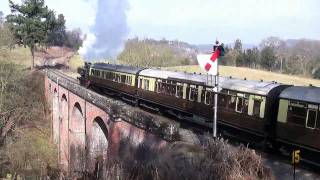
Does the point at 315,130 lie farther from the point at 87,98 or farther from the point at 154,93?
the point at 87,98

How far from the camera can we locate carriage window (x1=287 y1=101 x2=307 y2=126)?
615 inches

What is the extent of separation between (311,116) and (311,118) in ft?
A: 0.21

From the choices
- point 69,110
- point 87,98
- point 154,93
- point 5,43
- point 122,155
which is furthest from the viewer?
point 5,43

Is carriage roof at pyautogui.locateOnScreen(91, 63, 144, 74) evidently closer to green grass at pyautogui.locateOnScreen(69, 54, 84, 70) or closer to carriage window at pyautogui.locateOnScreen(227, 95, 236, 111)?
carriage window at pyautogui.locateOnScreen(227, 95, 236, 111)

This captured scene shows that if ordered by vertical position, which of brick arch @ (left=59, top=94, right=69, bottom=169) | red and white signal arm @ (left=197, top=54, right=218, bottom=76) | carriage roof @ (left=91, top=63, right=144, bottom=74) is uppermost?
red and white signal arm @ (left=197, top=54, right=218, bottom=76)

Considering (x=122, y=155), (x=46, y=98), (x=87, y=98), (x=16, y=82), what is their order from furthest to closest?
1. (x=46, y=98)
2. (x=16, y=82)
3. (x=87, y=98)
4. (x=122, y=155)

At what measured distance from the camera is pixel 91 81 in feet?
145

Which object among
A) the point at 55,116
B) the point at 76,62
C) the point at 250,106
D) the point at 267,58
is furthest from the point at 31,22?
the point at 250,106

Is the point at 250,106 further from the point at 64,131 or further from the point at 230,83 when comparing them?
the point at 64,131

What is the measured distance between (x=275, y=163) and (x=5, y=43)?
2253 inches

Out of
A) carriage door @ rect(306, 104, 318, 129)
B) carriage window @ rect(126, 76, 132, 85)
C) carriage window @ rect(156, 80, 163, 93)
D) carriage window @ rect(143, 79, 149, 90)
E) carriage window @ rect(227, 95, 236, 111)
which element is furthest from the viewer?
carriage window @ rect(126, 76, 132, 85)

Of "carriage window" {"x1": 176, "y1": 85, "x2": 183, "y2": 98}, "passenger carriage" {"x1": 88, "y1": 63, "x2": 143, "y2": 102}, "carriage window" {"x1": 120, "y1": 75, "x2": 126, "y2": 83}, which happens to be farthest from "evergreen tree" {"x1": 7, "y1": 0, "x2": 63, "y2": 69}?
"carriage window" {"x1": 176, "y1": 85, "x2": 183, "y2": 98}

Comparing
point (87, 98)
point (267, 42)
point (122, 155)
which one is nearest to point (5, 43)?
point (87, 98)

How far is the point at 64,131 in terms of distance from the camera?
44.2 metres
